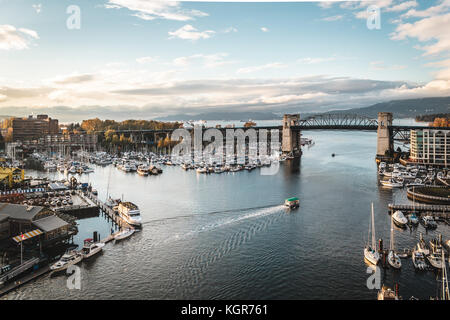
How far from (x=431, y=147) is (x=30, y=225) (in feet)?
70.8

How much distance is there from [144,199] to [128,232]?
14.4ft

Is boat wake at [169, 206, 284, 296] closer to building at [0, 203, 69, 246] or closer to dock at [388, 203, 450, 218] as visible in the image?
building at [0, 203, 69, 246]

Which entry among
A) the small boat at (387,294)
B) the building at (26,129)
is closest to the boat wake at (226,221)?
the small boat at (387,294)

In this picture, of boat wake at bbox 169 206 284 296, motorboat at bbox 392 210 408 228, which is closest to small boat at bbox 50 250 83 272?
boat wake at bbox 169 206 284 296

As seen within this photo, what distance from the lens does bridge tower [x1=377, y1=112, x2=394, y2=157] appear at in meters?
26.6

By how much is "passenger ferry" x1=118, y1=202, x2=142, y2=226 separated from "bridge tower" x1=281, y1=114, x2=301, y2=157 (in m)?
21.9

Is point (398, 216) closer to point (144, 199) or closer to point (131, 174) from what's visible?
point (144, 199)

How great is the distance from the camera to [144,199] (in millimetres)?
13383

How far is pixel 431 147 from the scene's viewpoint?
68.0 ft

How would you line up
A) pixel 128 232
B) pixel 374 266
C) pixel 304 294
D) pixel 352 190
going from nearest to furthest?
pixel 304 294 < pixel 374 266 < pixel 128 232 < pixel 352 190

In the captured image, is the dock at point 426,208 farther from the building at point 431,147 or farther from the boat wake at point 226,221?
the building at point 431,147

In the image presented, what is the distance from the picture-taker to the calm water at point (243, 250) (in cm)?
A: 609
